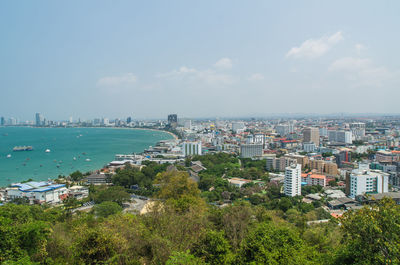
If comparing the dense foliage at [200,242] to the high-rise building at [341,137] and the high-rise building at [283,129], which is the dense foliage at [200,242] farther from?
the high-rise building at [283,129]

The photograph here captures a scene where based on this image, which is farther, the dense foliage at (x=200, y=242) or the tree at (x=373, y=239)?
the dense foliage at (x=200, y=242)

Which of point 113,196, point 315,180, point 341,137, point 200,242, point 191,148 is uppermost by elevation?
point 200,242

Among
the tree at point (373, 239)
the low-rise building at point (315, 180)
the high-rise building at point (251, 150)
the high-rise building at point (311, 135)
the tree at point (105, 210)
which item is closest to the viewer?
the tree at point (373, 239)

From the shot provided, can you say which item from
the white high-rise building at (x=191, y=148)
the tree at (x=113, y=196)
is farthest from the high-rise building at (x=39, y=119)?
the tree at (x=113, y=196)

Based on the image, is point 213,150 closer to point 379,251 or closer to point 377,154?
point 377,154

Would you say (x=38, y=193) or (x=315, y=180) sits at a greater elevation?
(x=38, y=193)

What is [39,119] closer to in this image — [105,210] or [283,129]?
[283,129]

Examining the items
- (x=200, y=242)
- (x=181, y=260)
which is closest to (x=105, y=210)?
(x=200, y=242)
